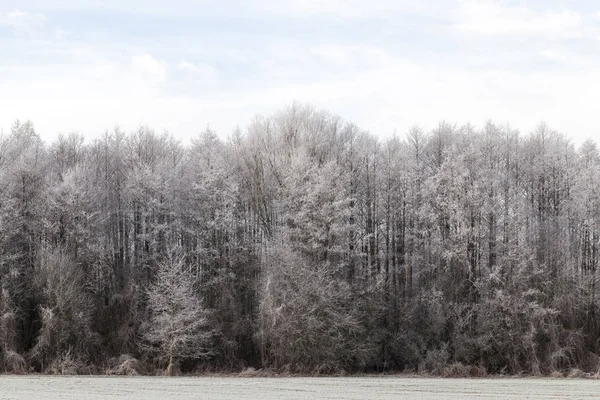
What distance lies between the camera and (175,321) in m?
53.1

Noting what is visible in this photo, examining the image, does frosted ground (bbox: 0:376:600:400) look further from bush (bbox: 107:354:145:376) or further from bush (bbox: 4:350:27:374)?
bush (bbox: 4:350:27:374)

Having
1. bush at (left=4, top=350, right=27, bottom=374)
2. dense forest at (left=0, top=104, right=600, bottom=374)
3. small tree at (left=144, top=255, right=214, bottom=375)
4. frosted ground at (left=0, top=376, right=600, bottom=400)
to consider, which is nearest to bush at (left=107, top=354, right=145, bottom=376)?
dense forest at (left=0, top=104, right=600, bottom=374)

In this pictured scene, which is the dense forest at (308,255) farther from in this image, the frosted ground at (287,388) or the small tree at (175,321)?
the frosted ground at (287,388)

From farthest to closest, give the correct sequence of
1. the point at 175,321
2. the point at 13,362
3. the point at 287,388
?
the point at 175,321 → the point at 13,362 → the point at 287,388

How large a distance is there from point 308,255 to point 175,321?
32.6ft

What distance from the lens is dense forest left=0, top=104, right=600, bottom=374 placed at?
54.3 m

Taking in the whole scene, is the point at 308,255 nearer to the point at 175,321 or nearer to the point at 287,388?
the point at 175,321

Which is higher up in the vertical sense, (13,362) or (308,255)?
(308,255)

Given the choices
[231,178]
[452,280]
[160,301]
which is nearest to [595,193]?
[452,280]

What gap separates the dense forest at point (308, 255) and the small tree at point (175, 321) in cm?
19

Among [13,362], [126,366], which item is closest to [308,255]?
[126,366]

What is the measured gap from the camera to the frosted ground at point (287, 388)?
37.2 meters

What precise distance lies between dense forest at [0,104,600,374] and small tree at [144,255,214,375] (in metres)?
0.19

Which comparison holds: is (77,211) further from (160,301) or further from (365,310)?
(365,310)
